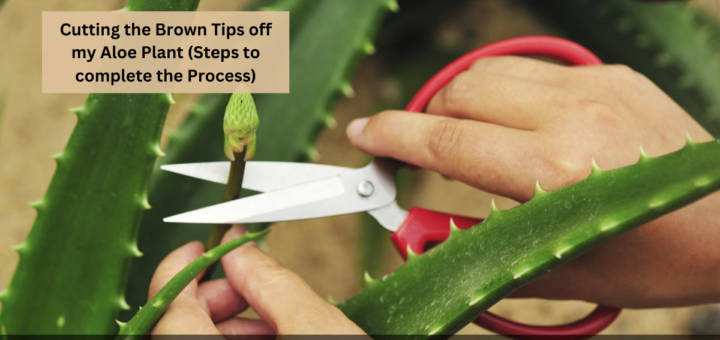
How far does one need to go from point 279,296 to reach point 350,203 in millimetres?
129

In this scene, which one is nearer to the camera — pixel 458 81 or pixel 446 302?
pixel 446 302

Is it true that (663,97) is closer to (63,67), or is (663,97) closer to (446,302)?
(446,302)

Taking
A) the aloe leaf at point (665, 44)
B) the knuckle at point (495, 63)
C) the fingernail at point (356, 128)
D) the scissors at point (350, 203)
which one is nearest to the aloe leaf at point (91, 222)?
the scissors at point (350, 203)

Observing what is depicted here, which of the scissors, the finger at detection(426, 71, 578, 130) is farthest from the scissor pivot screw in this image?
the finger at detection(426, 71, 578, 130)

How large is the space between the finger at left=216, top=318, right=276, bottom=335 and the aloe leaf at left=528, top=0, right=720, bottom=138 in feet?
2.17

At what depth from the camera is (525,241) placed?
0.44m

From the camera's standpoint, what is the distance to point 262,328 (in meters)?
0.57

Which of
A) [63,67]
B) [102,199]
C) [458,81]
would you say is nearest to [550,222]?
[458,81]

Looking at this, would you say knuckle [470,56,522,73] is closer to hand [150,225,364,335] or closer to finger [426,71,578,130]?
finger [426,71,578,130]

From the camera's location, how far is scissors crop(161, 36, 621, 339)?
55 centimetres

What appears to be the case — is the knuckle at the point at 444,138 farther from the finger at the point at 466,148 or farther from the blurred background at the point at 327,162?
the blurred background at the point at 327,162

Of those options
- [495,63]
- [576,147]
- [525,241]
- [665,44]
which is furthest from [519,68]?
[665,44]

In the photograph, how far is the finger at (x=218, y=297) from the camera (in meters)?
0.56

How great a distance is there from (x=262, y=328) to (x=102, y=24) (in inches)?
13.6
